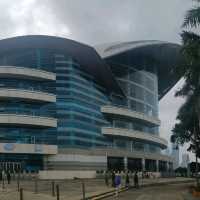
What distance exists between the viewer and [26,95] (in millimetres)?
78750

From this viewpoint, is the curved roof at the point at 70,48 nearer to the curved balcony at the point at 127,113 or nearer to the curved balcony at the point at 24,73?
the curved balcony at the point at 24,73

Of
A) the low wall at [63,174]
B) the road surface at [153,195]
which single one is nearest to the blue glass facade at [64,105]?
the low wall at [63,174]

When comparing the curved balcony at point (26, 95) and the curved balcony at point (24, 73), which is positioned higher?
the curved balcony at point (24, 73)

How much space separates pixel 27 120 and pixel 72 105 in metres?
9.00

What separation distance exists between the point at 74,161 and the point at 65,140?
371cm

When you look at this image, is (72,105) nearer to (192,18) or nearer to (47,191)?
(47,191)

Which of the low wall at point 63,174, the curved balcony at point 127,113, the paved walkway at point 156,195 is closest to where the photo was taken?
the paved walkway at point 156,195

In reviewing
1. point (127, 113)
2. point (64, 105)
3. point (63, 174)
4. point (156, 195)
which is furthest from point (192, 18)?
point (127, 113)

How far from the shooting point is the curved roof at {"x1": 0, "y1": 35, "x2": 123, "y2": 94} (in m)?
81.9

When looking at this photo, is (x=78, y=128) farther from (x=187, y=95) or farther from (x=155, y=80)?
(x=187, y=95)

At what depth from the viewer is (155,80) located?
358 feet

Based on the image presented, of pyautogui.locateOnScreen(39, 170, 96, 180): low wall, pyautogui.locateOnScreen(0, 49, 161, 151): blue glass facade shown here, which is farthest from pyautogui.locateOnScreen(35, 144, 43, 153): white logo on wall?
pyautogui.locateOnScreen(39, 170, 96, 180): low wall

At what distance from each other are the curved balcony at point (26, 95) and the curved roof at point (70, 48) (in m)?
8.35

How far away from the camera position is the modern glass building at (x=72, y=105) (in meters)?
78.5
